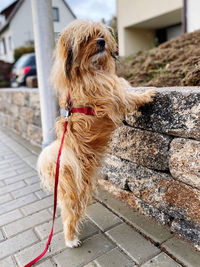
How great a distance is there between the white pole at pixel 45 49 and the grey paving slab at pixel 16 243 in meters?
1.40

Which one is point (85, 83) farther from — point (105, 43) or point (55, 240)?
point (55, 240)

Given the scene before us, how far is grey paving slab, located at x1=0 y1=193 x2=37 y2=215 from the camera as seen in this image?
10.3 feet

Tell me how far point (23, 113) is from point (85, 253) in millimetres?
4327

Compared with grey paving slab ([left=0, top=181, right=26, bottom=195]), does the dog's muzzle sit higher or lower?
higher

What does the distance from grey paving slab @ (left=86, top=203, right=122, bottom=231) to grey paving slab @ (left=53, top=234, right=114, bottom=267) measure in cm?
20

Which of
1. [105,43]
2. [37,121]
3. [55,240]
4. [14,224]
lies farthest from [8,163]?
[105,43]

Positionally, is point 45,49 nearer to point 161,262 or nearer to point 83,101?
point 83,101

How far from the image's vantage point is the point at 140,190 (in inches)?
108

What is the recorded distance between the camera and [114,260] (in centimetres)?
220

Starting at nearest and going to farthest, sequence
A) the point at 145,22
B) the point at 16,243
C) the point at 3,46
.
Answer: the point at 16,243 → the point at 145,22 → the point at 3,46

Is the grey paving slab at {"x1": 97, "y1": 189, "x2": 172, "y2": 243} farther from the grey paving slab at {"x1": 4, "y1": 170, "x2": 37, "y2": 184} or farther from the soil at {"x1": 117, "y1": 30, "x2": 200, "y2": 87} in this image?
the soil at {"x1": 117, "y1": 30, "x2": 200, "y2": 87}

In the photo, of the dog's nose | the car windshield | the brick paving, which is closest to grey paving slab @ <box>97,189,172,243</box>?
the brick paving

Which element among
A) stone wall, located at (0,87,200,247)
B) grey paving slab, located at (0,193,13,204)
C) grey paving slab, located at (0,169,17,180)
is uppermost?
stone wall, located at (0,87,200,247)

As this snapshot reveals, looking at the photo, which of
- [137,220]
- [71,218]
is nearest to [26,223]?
[71,218]
